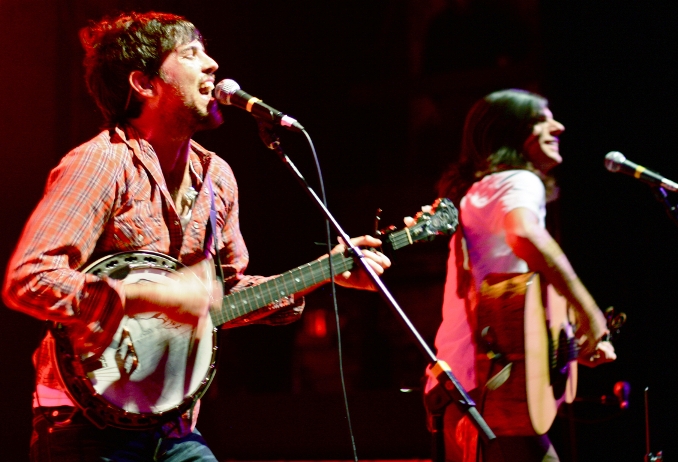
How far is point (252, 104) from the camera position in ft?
6.93

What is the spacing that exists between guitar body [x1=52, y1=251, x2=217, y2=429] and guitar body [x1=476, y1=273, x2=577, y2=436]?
1046 mm

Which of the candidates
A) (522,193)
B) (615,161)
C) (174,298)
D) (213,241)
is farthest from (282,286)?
(615,161)

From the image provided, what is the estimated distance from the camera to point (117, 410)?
1.93 metres

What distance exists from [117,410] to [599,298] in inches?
142

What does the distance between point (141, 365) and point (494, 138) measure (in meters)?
1.93

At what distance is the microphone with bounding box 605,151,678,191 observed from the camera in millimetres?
2943

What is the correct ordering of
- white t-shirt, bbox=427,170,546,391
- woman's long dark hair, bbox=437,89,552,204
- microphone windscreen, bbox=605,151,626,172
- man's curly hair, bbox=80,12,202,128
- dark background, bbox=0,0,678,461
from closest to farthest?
man's curly hair, bbox=80,12,202,128
white t-shirt, bbox=427,170,546,391
microphone windscreen, bbox=605,151,626,172
woman's long dark hair, bbox=437,89,552,204
dark background, bbox=0,0,678,461

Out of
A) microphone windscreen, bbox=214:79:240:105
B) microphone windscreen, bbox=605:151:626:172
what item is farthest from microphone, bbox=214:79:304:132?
microphone windscreen, bbox=605:151:626:172

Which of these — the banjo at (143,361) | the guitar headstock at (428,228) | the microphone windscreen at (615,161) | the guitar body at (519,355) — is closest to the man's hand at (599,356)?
the guitar body at (519,355)

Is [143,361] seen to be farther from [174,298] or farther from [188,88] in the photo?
[188,88]

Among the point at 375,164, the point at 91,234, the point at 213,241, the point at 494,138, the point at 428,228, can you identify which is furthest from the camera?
the point at 375,164

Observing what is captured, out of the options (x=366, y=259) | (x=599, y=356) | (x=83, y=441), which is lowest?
(x=599, y=356)

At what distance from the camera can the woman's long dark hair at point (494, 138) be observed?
3.18 m

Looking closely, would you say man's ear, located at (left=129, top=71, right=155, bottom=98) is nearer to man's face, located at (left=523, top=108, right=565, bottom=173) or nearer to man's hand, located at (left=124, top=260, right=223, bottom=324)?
man's hand, located at (left=124, top=260, right=223, bottom=324)
